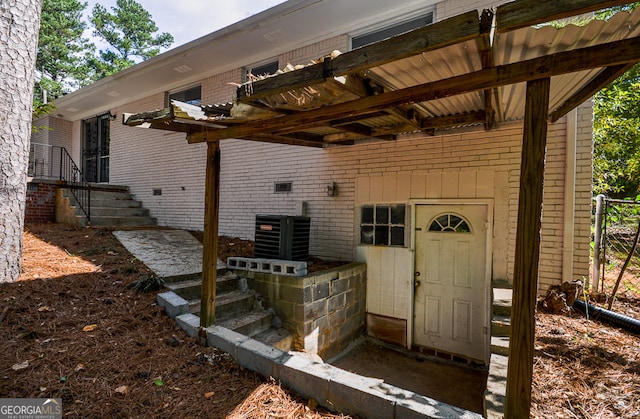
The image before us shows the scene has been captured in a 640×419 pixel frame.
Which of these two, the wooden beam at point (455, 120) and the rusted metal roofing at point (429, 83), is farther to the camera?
the wooden beam at point (455, 120)

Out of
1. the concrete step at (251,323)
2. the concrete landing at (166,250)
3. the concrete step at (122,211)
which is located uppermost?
the concrete step at (122,211)

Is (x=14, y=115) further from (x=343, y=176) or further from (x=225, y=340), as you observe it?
(x=343, y=176)

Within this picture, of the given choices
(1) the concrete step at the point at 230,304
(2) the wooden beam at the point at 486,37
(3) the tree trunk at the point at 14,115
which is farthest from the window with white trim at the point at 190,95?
(2) the wooden beam at the point at 486,37

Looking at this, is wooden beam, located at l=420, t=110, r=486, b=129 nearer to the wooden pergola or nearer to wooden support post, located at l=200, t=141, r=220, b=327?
the wooden pergola

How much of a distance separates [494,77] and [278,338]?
366 cm

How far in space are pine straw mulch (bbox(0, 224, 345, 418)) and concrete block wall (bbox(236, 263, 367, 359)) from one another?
1263 millimetres

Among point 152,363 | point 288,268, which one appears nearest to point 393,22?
point 288,268

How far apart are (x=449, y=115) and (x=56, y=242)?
273 inches

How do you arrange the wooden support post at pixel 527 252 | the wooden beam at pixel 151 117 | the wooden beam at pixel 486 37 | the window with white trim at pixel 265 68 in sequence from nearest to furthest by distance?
the wooden beam at pixel 486 37 < the wooden support post at pixel 527 252 < the wooden beam at pixel 151 117 < the window with white trim at pixel 265 68

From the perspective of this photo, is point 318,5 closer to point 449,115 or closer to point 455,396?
point 449,115

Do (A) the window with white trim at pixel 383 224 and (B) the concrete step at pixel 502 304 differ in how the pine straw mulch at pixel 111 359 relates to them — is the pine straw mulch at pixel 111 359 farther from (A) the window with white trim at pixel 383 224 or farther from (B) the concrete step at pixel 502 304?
(A) the window with white trim at pixel 383 224

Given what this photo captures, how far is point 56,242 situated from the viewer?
18.9 feet

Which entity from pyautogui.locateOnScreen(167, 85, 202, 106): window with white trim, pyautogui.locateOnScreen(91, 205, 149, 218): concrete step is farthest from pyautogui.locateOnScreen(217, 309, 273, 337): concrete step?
pyautogui.locateOnScreen(167, 85, 202, 106): window with white trim

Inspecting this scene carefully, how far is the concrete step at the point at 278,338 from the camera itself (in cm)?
399
